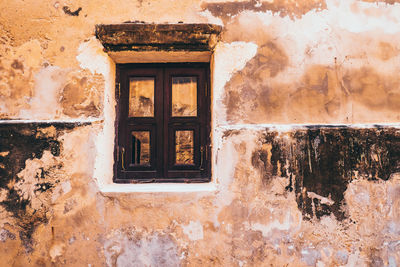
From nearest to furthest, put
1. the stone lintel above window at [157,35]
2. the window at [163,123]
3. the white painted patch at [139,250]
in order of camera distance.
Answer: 1. the white painted patch at [139,250]
2. the stone lintel above window at [157,35]
3. the window at [163,123]

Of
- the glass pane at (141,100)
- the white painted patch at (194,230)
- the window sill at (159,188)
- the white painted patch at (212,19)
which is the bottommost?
the white painted patch at (194,230)

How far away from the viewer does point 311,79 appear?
1.97 metres

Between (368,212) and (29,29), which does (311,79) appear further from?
(29,29)

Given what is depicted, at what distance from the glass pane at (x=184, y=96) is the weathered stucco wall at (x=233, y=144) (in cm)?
27

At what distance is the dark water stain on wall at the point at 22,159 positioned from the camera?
6.08 feet

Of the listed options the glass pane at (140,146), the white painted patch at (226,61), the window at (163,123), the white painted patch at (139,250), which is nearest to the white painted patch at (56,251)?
the white painted patch at (139,250)

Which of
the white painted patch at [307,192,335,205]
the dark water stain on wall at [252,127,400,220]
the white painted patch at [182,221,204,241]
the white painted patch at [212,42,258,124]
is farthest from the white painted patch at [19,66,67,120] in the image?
the white painted patch at [307,192,335,205]

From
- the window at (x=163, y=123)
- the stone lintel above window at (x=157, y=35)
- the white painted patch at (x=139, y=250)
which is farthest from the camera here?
the window at (x=163, y=123)

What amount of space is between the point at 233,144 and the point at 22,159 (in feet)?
4.94

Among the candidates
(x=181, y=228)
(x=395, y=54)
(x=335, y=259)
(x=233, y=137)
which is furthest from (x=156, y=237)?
(x=395, y=54)

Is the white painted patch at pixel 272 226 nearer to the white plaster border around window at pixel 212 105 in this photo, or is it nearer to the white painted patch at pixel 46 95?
the white plaster border around window at pixel 212 105

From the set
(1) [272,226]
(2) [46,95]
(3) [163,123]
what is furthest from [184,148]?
(2) [46,95]

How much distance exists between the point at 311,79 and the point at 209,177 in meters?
1.06

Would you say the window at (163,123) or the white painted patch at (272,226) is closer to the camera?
the white painted patch at (272,226)
